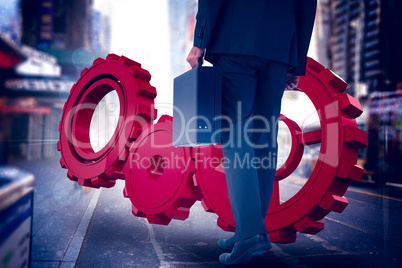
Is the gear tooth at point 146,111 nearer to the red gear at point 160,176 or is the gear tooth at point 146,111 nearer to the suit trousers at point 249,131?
the red gear at point 160,176

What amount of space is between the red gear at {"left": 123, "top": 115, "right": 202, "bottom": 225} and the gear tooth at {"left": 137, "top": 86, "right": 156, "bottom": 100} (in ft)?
0.96

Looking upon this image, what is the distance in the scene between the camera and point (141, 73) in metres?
3.17

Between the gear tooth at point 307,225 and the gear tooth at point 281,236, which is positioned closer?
the gear tooth at point 307,225

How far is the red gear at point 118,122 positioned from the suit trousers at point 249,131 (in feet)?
3.98

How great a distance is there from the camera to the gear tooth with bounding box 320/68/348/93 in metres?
2.46

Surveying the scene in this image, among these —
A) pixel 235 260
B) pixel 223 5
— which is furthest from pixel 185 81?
pixel 235 260

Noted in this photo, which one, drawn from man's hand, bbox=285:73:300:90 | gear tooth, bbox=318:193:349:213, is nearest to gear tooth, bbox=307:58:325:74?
man's hand, bbox=285:73:300:90

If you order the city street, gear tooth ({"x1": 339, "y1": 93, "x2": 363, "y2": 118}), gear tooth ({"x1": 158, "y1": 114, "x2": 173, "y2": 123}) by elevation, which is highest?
gear tooth ({"x1": 339, "y1": 93, "x2": 363, "y2": 118})

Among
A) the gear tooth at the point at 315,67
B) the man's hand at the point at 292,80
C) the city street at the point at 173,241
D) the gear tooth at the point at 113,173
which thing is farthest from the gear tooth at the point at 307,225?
the gear tooth at the point at 113,173

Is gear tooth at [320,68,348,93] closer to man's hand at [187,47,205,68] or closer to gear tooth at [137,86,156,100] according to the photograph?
man's hand at [187,47,205,68]

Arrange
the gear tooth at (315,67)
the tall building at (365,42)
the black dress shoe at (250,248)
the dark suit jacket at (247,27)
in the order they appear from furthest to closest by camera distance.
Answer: the tall building at (365,42) < the gear tooth at (315,67) < the dark suit jacket at (247,27) < the black dress shoe at (250,248)

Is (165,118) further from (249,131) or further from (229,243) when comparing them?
(229,243)

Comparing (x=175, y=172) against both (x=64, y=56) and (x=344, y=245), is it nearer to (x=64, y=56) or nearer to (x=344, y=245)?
(x=344, y=245)

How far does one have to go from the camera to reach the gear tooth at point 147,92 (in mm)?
3059
